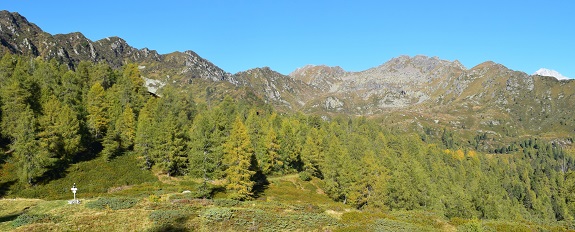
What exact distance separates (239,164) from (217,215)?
2385cm

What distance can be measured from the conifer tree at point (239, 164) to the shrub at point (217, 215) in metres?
21.0

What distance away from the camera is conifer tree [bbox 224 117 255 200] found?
2092 inches

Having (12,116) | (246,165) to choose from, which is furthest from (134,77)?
(246,165)

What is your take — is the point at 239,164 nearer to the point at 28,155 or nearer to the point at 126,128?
the point at 28,155

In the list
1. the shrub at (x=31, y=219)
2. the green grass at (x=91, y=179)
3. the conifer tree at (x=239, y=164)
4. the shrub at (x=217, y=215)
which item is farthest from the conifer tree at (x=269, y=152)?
the shrub at (x=31, y=219)

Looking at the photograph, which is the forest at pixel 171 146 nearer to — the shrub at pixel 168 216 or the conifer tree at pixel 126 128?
the conifer tree at pixel 126 128

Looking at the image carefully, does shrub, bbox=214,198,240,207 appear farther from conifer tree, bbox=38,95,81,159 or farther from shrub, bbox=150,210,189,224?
conifer tree, bbox=38,95,81,159

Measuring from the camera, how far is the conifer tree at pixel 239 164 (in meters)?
53.1

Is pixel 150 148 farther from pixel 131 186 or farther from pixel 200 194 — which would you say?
pixel 200 194

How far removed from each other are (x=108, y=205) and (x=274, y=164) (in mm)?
50450

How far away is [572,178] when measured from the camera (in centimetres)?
15588

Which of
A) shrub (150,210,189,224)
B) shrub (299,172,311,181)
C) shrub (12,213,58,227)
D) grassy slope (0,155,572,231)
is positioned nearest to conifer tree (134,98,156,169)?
grassy slope (0,155,572,231)

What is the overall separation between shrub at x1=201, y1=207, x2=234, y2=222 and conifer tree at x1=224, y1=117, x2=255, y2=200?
827 inches

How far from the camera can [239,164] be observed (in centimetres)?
5406
